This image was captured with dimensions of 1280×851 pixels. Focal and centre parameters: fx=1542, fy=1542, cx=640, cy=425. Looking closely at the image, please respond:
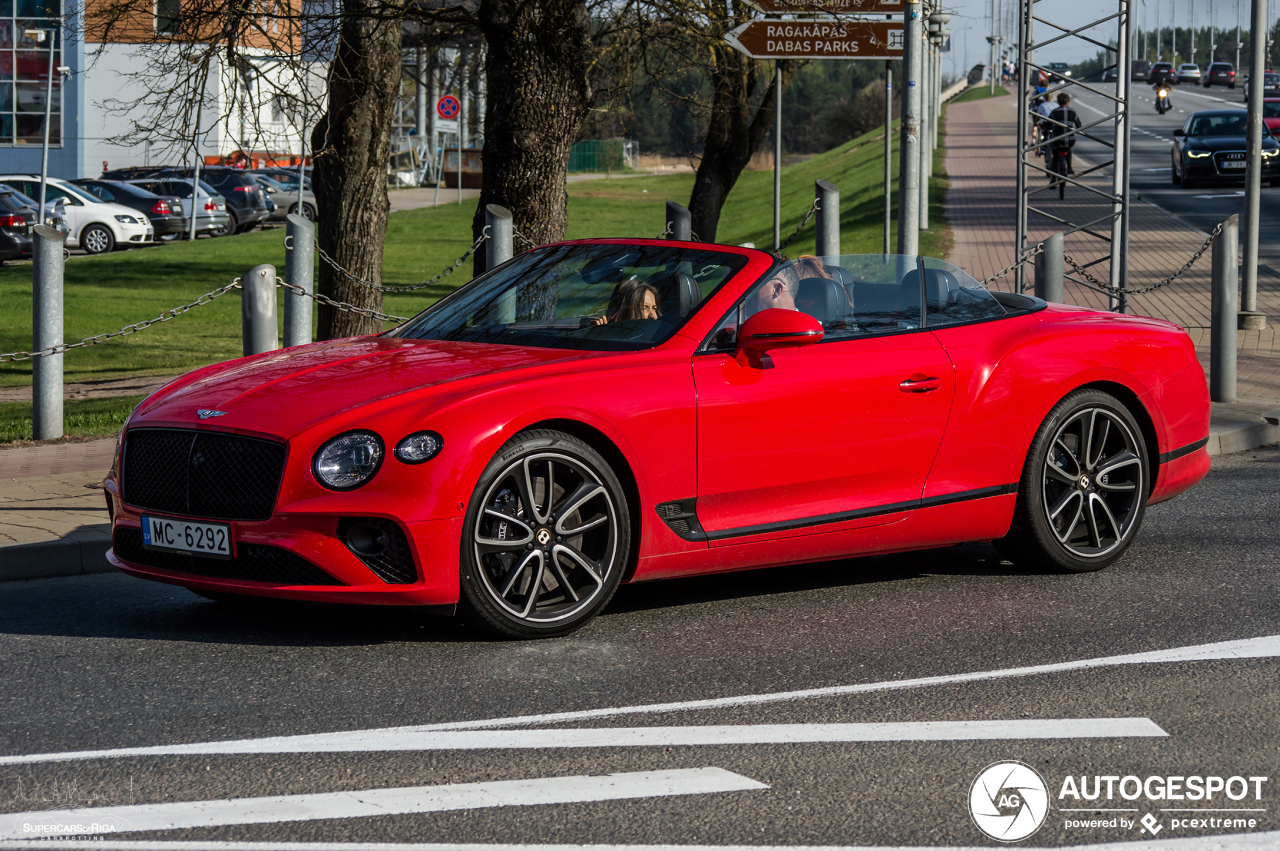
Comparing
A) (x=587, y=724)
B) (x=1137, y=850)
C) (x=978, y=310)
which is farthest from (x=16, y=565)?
(x=1137, y=850)

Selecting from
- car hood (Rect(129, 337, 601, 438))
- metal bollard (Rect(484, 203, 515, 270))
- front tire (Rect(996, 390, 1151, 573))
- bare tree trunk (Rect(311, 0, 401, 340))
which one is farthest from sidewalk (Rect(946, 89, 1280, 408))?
car hood (Rect(129, 337, 601, 438))

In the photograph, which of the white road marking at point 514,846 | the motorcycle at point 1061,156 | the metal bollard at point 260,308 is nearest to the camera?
the white road marking at point 514,846

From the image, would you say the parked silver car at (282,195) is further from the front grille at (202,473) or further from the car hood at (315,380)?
the front grille at (202,473)

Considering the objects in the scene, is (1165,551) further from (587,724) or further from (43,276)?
(43,276)

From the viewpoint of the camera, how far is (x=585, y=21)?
1136 cm

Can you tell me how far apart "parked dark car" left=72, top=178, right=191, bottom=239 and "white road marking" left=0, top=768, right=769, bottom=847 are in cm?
3526

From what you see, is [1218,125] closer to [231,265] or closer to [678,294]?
[231,265]

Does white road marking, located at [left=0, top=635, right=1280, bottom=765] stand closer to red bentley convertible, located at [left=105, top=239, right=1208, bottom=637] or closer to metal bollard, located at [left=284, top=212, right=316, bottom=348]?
red bentley convertible, located at [left=105, top=239, right=1208, bottom=637]

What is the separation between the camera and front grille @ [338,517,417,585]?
5.12m

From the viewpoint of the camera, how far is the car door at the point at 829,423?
18.8 ft

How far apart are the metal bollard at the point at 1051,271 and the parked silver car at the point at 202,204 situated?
2987 centimetres

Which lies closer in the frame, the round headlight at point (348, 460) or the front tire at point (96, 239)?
the round headlight at point (348, 460)

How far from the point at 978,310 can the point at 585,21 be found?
5683 mm

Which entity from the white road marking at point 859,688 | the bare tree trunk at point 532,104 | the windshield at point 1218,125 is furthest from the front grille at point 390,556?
the windshield at point 1218,125
